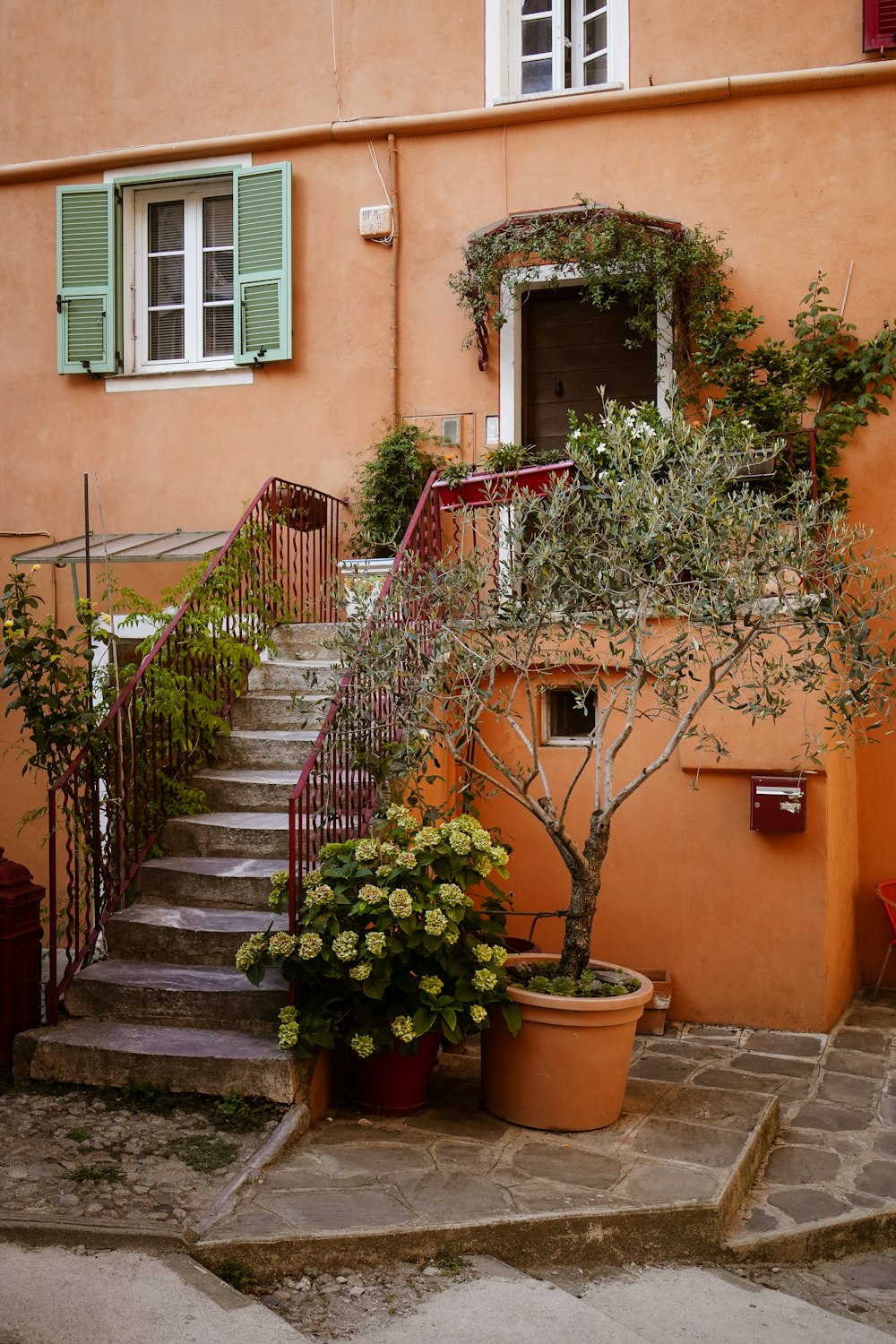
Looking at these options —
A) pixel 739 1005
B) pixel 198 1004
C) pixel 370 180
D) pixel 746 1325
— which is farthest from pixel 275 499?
pixel 746 1325

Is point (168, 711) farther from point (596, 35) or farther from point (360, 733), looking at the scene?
point (596, 35)

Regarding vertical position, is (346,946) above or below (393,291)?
below

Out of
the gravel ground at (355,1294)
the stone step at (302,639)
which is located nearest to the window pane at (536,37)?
the stone step at (302,639)

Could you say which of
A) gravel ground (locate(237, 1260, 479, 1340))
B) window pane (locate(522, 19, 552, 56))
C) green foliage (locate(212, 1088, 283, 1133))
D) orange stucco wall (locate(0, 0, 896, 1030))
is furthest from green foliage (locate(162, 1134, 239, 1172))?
window pane (locate(522, 19, 552, 56))

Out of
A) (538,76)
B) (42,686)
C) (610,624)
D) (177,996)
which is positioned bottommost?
(177,996)

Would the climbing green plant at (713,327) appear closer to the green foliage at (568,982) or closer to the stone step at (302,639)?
the stone step at (302,639)

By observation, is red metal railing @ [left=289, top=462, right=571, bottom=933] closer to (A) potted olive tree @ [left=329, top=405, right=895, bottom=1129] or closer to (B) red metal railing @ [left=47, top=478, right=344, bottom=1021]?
(A) potted olive tree @ [left=329, top=405, right=895, bottom=1129]

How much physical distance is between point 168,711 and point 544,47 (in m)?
5.47

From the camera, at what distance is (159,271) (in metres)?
8.94

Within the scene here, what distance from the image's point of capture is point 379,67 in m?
8.30

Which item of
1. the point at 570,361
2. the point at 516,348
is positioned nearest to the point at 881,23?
the point at 570,361

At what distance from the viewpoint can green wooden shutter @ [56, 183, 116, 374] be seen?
8.71 m

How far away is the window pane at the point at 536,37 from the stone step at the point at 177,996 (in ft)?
21.6

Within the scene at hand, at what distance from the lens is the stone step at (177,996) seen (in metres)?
4.88
